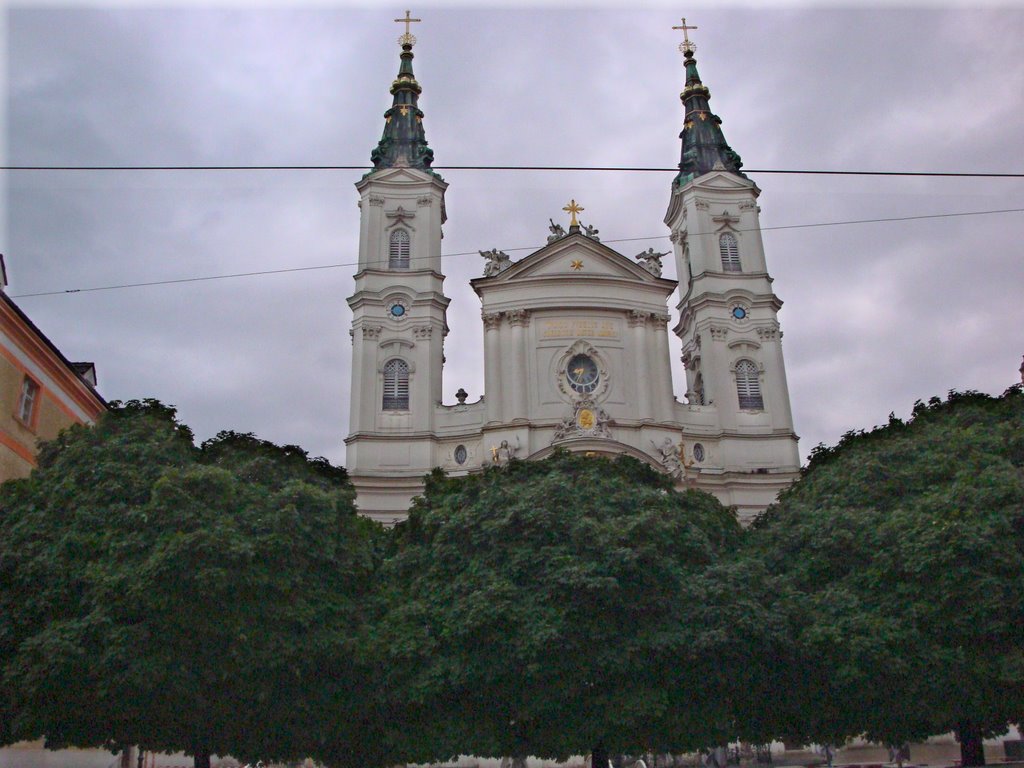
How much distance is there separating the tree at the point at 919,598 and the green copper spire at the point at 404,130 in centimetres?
3406

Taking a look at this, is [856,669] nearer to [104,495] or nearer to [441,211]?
[104,495]

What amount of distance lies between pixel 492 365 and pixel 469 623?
90.8 ft

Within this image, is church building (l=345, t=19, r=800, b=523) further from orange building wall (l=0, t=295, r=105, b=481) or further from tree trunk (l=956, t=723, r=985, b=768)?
tree trunk (l=956, t=723, r=985, b=768)

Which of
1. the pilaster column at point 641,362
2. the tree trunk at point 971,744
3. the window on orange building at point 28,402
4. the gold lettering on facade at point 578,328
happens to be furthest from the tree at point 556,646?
the gold lettering on facade at point 578,328

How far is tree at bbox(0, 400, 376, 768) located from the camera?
52.6 feet

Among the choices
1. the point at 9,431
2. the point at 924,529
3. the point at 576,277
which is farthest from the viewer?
the point at 576,277

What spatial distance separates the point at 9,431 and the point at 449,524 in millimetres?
11118

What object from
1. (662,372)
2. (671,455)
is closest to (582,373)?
(662,372)

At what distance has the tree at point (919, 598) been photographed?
17.6 metres

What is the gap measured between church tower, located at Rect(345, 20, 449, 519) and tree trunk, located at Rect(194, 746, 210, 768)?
2401 cm

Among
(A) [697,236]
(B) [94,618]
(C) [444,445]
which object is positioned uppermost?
(A) [697,236]

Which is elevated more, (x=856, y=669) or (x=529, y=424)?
(x=529, y=424)

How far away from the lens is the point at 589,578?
17.4m

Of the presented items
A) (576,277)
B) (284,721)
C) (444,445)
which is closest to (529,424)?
(444,445)
